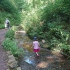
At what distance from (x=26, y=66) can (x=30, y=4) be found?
74.7ft

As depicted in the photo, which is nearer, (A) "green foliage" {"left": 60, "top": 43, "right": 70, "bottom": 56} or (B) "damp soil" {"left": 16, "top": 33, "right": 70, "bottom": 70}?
(B) "damp soil" {"left": 16, "top": 33, "right": 70, "bottom": 70}

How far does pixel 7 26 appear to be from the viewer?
81.7ft

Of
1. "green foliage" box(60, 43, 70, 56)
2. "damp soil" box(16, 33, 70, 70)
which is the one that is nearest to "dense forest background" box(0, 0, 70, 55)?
"green foliage" box(60, 43, 70, 56)

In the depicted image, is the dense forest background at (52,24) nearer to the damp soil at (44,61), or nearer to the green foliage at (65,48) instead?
the green foliage at (65,48)

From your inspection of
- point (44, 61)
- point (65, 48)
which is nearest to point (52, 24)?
point (65, 48)

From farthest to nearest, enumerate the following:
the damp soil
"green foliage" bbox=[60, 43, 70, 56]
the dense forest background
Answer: the dense forest background → "green foliage" bbox=[60, 43, 70, 56] → the damp soil

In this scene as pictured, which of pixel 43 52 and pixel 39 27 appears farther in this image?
pixel 39 27

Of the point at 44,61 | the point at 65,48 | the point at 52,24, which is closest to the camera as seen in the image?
the point at 44,61

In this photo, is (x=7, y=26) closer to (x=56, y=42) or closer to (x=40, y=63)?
(x=56, y=42)

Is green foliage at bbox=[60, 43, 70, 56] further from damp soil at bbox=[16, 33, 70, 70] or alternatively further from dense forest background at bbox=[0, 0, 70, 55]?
damp soil at bbox=[16, 33, 70, 70]

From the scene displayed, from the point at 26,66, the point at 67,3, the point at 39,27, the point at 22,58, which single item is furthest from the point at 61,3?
the point at 26,66

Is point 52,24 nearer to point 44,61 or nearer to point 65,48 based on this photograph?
point 65,48

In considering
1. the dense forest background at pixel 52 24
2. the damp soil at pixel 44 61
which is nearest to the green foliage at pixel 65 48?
the dense forest background at pixel 52 24

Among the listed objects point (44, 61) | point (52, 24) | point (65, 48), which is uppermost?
point (52, 24)
